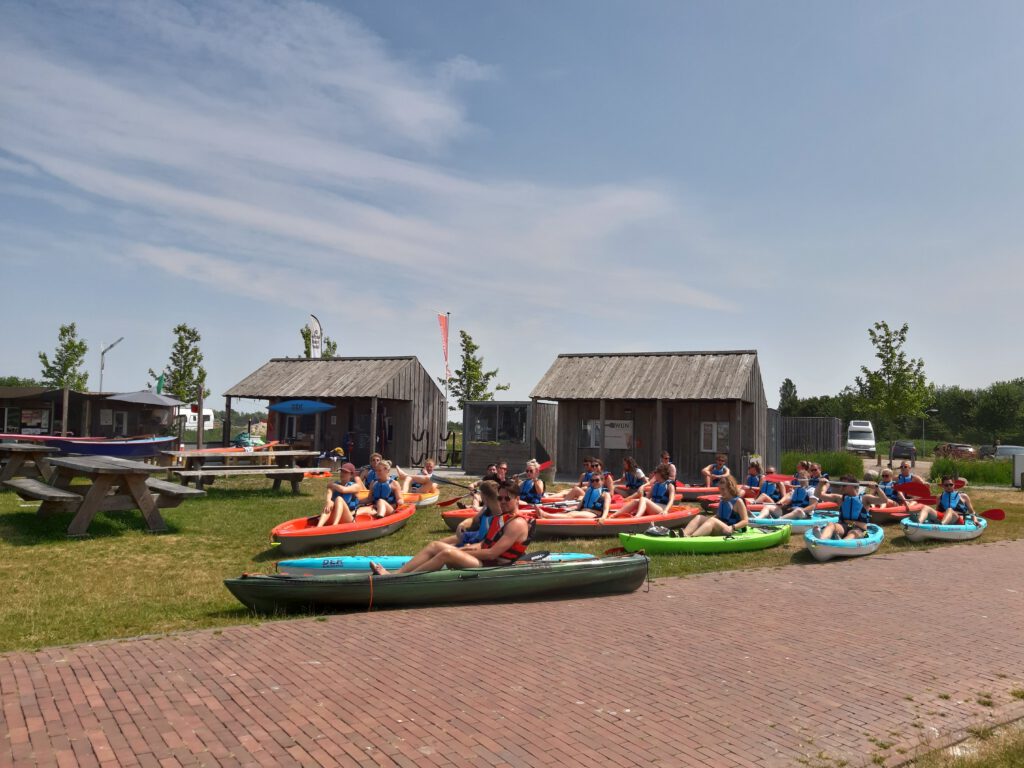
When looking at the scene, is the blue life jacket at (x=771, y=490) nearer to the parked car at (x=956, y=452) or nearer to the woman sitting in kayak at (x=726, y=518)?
the woman sitting in kayak at (x=726, y=518)

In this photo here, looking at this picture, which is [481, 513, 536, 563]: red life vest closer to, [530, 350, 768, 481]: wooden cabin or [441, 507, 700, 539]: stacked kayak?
[441, 507, 700, 539]: stacked kayak

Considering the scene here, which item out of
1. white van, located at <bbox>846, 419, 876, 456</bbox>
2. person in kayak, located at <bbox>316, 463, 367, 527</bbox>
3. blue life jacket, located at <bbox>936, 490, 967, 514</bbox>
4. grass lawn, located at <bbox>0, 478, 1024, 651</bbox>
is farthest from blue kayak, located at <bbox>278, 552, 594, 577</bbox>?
white van, located at <bbox>846, 419, 876, 456</bbox>

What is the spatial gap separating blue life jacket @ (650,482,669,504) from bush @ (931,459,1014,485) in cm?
1597

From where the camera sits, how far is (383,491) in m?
13.6

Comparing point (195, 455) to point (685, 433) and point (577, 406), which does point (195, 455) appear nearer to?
point (577, 406)

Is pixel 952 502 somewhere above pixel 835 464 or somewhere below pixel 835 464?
below

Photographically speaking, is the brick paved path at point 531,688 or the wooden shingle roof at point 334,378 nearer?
the brick paved path at point 531,688

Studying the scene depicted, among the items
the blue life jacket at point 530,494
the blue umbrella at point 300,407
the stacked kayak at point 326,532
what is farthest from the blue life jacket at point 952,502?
the blue umbrella at point 300,407

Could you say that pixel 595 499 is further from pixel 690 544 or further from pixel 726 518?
pixel 690 544

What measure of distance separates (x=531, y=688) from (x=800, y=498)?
11.2m

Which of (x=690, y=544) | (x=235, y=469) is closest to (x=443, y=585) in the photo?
(x=690, y=544)

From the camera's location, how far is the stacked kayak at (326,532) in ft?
36.9

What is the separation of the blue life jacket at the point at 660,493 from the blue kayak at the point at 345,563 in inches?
213

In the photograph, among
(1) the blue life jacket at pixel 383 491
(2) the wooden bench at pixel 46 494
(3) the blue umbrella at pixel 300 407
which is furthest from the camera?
(3) the blue umbrella at pixel 300 407
